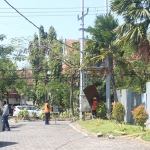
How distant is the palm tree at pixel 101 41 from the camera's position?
2175cm

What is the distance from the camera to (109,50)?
70.6 feet

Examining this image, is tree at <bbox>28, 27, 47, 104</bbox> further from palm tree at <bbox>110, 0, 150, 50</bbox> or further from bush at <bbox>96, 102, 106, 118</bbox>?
palm tree at <bbox>110, 0, 150, 50</bbox>

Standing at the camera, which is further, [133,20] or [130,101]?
[130,101]

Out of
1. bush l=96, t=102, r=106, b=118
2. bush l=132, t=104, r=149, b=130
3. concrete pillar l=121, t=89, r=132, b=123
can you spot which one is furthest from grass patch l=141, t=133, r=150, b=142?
bush l=96, t=102, r=106, b=118

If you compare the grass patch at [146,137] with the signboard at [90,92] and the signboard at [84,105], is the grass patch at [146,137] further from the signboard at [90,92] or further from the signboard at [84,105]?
the signboard at [84,105]

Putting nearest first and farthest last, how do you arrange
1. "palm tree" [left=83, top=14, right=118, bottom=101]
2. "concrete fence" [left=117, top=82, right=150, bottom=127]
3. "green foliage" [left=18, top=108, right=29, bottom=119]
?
1. "concrete fence" [left=117, top=82, right=150, bottom=127]
2. "palm tree" [left=83, top=14, right=118, bottom=101]
3. "green foliage" [left=18, top=108, right=29, bottom=119]

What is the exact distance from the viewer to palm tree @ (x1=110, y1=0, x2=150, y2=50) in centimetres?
1653

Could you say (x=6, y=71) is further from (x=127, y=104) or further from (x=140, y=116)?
(x=140, y=116)

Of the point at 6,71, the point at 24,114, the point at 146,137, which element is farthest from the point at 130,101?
the point at 6,71

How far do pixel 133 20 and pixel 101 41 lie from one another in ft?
18.2

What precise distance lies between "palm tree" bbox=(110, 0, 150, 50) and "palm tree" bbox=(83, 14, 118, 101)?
4.07m

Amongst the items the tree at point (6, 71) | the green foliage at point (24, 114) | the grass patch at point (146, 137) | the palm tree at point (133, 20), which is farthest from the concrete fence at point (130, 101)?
the tree at point (6, 71)

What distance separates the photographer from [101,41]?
22.5 metres

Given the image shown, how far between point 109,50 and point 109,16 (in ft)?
7.67
